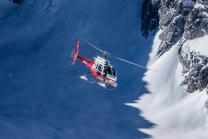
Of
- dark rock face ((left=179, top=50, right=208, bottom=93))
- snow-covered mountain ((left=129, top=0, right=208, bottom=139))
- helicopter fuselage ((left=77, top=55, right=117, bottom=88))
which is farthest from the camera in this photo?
dark rock face ((left=179, top=50, right=208, bottom=93))

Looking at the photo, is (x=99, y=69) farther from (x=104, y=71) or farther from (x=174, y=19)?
(x=174, y=19)

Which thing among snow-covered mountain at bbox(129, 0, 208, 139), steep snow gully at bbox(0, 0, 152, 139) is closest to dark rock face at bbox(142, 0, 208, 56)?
snow-covered mountain at bbox(129, 0, 208, 139)

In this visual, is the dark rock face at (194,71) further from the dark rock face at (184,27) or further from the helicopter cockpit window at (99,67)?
the helicopter cockpit window at (99,67)

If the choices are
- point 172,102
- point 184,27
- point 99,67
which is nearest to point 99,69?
point 99,67

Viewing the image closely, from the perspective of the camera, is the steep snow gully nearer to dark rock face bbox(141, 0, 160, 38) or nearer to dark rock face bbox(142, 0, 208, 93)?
dark rock face bbox(141, 0, 160, 38)

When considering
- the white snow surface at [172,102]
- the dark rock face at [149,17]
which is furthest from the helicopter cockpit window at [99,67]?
the dark rock face at [149,17]
